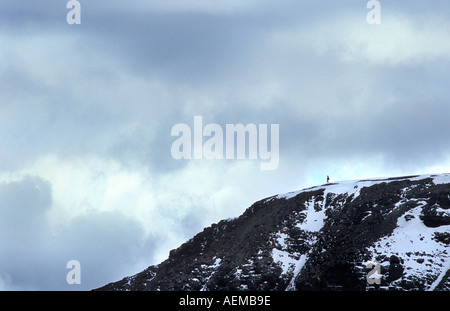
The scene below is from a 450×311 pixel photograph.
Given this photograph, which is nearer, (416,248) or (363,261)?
(416,248)

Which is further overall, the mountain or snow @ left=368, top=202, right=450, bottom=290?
the mountain

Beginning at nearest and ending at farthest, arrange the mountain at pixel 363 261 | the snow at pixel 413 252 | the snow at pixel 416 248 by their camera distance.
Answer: the snow at pixel 413 252
the snow at pixel 416 248
the mountain at pixel 363 261

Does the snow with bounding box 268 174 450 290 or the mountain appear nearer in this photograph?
the snow with bounding box 268 174 450 290

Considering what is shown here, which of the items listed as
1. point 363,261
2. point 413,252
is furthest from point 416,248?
point 363,261

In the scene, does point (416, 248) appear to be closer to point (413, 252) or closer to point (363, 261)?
point (413, 252)

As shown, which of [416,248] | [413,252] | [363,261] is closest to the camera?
[413,252]

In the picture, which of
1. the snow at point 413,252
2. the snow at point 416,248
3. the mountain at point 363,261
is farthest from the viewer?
the mountain at point 363,261

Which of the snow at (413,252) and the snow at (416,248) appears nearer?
the snow at (413,252)

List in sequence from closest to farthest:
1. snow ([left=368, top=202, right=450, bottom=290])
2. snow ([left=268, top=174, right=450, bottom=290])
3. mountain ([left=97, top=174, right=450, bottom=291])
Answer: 1. snow ([left=268, top=174, right=450, bottom=290])
2. snow ([left=368, top=202, right=450, bottom=290])
3. mountain ([left=97, top=174, right=450, bottom=291])

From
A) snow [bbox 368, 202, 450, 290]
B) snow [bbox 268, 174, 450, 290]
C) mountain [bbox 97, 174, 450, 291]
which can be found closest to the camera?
snow [bbox 268, 174, 450, 290]

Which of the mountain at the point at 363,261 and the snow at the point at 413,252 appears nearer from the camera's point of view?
the snow at the point at 413,252
